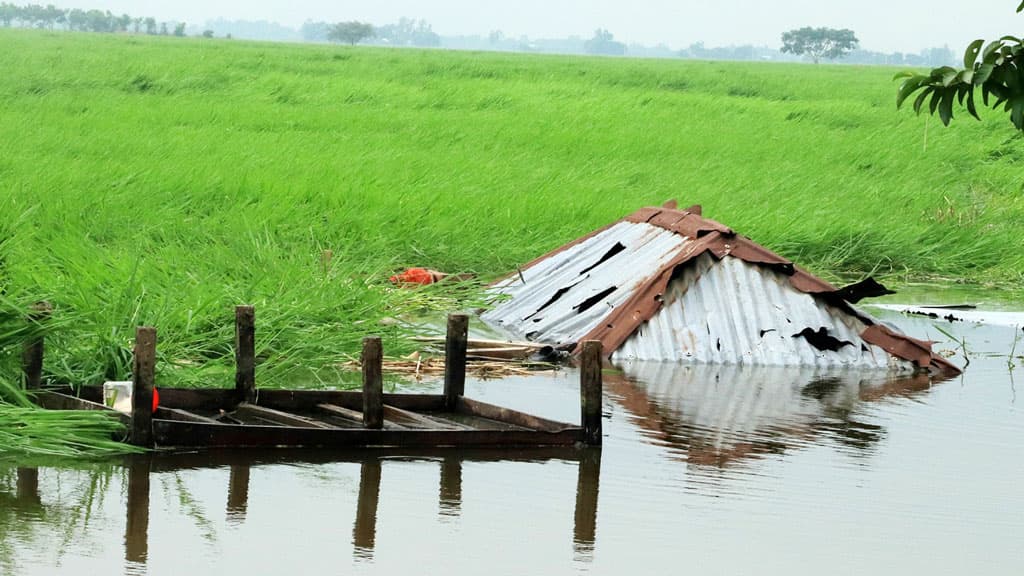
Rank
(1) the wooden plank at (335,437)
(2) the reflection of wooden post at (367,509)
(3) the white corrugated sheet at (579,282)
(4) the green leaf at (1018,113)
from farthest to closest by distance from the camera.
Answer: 1. (3) the white corrugated sheet at (579,282)
2. (1) the wooden plank at (335,437)
3. (2) the reflection of wooden post at (367,509)
4. (4) the green leaf at (1018,113)

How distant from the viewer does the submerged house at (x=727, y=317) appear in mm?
8984

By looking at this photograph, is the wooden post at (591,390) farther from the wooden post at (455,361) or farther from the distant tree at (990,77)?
the distant tree at (990,77)

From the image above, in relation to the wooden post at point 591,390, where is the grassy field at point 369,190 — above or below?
above

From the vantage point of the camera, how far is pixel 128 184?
13.6 m

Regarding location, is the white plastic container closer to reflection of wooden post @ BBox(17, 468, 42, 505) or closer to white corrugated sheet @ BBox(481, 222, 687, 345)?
reflection of wooden post @ BBox(17, 468, 42, 505)

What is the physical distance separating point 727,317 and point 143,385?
4259 mm

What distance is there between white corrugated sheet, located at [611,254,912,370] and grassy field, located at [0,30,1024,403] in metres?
1.55

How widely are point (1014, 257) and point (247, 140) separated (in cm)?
852

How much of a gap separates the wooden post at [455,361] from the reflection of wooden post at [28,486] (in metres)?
1.97

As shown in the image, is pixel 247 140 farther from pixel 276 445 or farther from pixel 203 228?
pixel 276 445

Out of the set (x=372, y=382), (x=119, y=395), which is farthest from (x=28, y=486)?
(x=372, y=382)

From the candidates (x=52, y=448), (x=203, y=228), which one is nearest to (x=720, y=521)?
(x=52, y=448)

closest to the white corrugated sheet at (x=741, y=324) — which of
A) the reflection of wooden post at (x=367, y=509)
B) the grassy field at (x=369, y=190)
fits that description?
the grassy field at (x=369, y=190)

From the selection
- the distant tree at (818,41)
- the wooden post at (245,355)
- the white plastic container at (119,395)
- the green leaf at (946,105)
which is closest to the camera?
the green leaf at (946,105)
